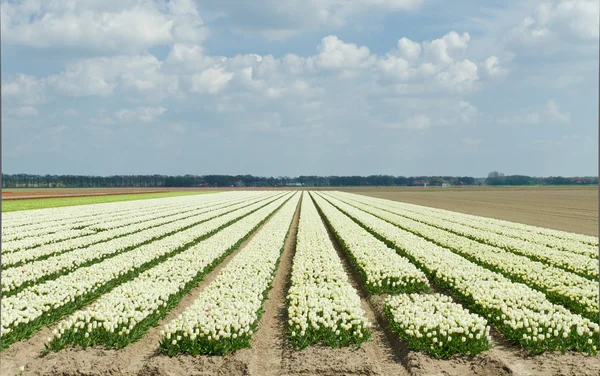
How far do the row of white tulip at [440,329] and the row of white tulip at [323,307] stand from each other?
0.77 meters

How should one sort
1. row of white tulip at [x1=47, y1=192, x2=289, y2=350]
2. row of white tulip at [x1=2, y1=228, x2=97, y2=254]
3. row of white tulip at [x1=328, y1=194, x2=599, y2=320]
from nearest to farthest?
row of white tulip at [x1=47, y1=192, x2=289, y2=350] → row of white tulip at [x1=328, y1=194, x2=599, y2=320] → row of white tulip at [x1=2, y1=228, x2=97, y2=254]

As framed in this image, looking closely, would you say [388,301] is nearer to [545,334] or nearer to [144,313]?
[545,334]

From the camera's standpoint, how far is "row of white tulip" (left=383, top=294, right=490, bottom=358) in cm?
869

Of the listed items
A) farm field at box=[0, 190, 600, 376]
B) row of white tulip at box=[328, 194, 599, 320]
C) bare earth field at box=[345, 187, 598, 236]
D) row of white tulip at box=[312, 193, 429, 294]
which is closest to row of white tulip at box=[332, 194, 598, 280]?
farm field at box=[0, 190, 600, 376]

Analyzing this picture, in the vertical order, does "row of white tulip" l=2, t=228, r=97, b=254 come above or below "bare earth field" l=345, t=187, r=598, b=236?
above

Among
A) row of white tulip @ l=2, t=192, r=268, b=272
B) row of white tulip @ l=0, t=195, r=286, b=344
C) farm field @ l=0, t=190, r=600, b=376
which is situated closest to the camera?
farm field @ l=0, t=190, r=600, b=376

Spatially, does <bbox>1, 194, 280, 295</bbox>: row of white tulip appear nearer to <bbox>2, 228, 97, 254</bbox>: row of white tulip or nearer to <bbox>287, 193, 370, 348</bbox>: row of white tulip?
<bbox>2, 228, 97, 254</bbox>: row of white tulip

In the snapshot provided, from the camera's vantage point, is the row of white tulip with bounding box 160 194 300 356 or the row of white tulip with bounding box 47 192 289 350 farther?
the row of white tulip with bounding box 47 192 289 350

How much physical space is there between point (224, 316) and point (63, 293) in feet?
16.2

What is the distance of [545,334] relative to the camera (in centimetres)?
912

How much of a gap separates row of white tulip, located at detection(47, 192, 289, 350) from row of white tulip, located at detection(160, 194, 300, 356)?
0.74 meters

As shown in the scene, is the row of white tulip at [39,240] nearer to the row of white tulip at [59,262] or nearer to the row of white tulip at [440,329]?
the row of white tulip at [59,262]

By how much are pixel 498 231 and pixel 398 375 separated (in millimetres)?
21140

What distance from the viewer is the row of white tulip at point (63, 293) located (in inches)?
387
